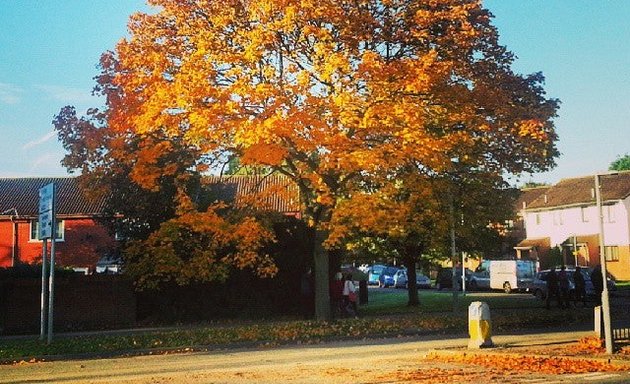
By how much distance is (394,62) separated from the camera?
66.6ft

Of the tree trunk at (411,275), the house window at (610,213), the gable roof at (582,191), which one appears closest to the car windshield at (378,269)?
the gable roof at (582,191)

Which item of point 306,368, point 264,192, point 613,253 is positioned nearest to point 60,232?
point 264,192

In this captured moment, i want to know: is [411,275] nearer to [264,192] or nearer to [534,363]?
[264,192]

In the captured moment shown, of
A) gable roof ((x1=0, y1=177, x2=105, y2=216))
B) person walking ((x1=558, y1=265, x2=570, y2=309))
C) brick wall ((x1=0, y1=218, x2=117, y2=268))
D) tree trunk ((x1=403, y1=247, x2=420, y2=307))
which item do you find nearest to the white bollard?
person walking ((x1=558, y1=265, x2=570, y2=309))

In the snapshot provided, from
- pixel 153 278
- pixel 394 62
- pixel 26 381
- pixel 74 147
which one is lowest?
pixel 26 381

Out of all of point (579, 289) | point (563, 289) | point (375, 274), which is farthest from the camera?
point (375, 274)

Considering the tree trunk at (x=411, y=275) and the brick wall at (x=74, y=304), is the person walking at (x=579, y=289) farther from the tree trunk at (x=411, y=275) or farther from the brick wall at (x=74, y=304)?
the brick wall at (x=74, y=304)

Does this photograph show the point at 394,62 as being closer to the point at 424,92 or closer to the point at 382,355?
the point at 424,92

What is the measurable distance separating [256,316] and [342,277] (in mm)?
4288

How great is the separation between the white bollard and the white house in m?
41.7

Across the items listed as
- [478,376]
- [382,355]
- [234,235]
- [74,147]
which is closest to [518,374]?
[478,376]

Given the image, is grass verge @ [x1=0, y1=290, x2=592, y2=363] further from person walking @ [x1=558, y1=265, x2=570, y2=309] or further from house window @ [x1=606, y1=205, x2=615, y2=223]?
house window @ [x1=606, y1=205, x2=615, y2=223]

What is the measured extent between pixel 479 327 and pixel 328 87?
827cm

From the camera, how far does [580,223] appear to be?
64.1 meters
